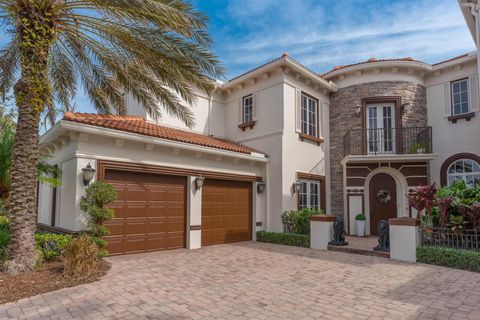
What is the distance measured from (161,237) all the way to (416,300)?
22.1ft

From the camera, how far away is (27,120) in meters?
6.45

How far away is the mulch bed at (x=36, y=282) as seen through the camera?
201 inches

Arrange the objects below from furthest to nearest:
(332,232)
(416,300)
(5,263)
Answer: (332,232) < (5,263) < (416,300)

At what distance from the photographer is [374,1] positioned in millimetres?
8547

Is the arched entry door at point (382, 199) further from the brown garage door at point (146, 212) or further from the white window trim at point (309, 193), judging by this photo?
the brown garage door at point (146, 212)

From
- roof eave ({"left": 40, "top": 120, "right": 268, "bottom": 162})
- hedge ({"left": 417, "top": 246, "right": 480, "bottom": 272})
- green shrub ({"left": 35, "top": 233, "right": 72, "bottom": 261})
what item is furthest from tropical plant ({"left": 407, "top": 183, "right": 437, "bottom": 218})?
green shrub ({"left": 35, "top": 233, "right": 72, "bottom": 261})

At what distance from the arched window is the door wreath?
Result: 6.79 ft

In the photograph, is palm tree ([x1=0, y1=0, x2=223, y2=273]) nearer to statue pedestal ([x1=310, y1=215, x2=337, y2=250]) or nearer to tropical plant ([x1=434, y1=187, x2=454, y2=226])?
statue pedestal ([x1=310, y1=215, x2=337, y2=250])

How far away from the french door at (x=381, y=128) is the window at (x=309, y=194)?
262 centimetres

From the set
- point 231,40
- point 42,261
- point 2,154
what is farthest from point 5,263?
point 231,40

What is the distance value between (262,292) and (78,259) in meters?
3.41

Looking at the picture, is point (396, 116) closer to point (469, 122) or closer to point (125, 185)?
point (469, 122)

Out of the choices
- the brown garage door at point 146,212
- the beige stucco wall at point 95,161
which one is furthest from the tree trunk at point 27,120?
the brown garage door at point 146,212

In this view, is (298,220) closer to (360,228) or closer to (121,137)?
(360,228)
